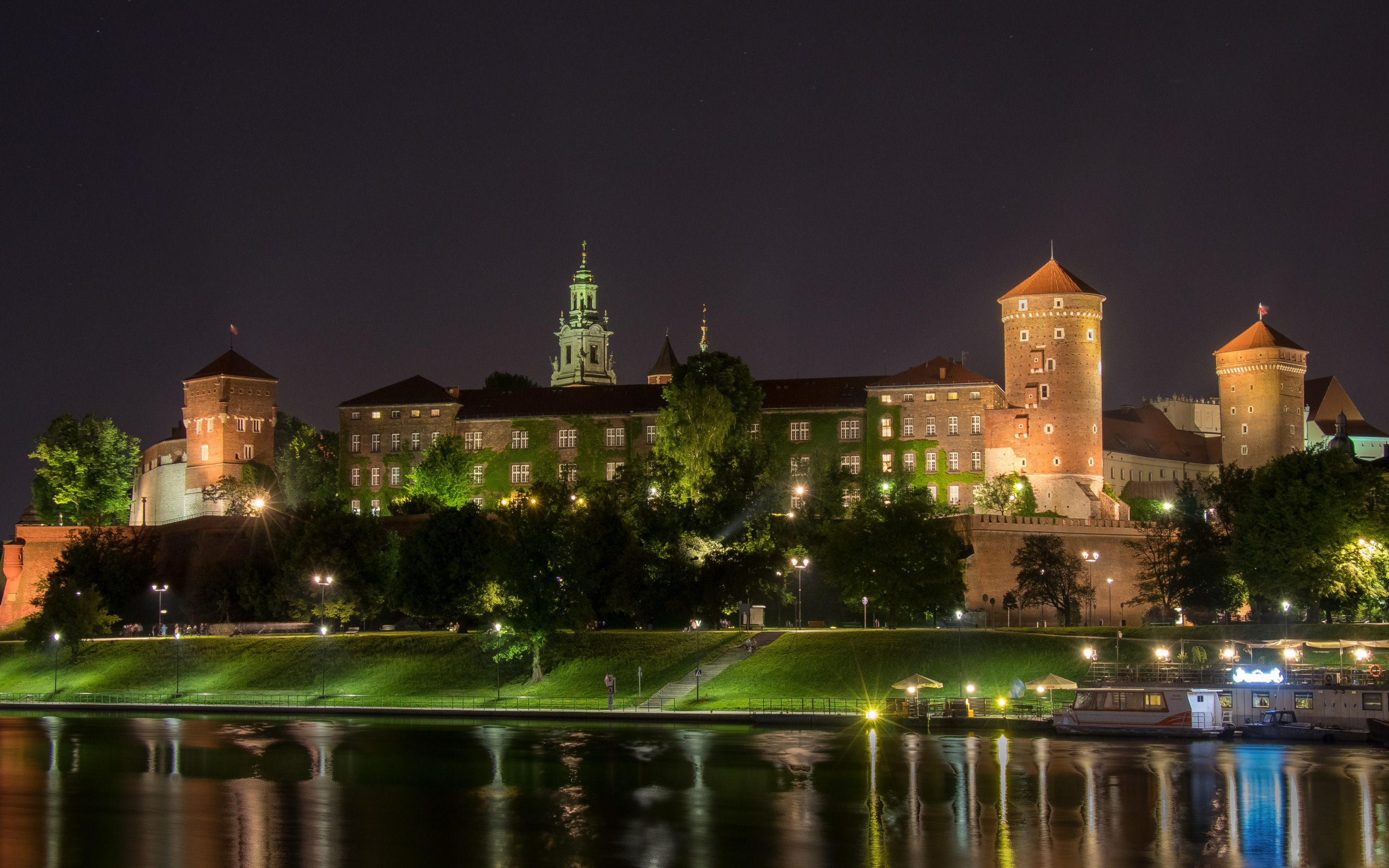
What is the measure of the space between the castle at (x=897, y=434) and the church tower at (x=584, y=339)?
48007 mm

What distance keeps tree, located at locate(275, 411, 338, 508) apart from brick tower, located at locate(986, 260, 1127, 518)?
138 feet

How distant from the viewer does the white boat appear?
155 ft

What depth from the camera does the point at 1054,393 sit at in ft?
309

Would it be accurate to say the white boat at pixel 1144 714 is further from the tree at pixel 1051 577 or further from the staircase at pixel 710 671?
Result: the tree at pixel 1051 577

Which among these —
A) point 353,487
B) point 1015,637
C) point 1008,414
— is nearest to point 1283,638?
point 1015,637

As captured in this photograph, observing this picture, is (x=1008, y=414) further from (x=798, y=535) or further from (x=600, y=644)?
(x=600, y=644)

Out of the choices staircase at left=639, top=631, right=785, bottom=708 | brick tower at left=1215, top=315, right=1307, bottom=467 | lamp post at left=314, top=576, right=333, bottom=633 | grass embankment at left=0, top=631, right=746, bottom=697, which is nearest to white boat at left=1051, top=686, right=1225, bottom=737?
staircase at left=639, top=631, right=785, bottom=708

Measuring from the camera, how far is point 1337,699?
47375mm

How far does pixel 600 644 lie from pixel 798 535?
15216mm

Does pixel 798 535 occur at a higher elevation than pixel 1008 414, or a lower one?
lower

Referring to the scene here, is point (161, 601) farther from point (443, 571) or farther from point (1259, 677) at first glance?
point (1259, 677)

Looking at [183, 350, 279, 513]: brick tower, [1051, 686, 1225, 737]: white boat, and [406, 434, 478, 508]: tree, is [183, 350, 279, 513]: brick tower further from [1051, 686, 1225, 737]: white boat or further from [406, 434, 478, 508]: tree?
[1051, 686, 1225, 737]: white boat

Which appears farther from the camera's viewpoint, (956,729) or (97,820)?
(956,729)

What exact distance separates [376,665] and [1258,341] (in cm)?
7171
